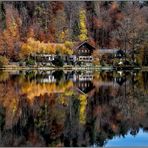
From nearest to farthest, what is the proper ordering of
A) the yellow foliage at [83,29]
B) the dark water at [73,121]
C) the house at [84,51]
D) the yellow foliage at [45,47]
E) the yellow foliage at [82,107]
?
the dark water at [73,121]
the yellow foliage at [82,107]
the yellow foliage at [45,47]
the house at [84,51]
the yellow foliage at [83,29]

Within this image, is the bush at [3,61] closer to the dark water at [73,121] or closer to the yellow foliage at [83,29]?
the yellow foliage at [83,29]

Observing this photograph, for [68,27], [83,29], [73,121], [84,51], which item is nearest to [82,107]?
[73,121]

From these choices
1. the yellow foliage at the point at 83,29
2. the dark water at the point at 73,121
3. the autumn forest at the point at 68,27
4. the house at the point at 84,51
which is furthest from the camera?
the yellow foliage at the point at 83,29

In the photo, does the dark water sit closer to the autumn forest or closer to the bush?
the bush

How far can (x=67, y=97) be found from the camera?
10.7m

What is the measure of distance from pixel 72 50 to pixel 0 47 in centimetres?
467

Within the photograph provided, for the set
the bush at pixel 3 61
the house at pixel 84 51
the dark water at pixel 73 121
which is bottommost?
the dark water at pixel 73 121

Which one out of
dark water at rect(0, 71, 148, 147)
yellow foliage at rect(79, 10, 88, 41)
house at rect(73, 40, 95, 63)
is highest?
yellow foliage at rect(79, 10, 88, 41)

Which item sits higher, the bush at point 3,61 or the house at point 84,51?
the house at point 84,51

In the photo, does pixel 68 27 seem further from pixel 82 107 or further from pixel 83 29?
pixel 82 107

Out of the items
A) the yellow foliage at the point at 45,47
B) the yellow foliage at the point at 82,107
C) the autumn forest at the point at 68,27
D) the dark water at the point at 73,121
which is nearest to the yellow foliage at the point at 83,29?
the autumn forest at the point at 68,27

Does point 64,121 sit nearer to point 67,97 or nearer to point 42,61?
point 67,97

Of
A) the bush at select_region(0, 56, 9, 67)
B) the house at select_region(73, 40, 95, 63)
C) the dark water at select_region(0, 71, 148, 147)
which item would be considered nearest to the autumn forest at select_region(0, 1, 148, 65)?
the bush at select_region(0, 56, 9, 67)

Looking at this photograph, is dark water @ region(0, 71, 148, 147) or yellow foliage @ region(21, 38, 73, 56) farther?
yellow foliage @ region(21, 38, 73, 56)
